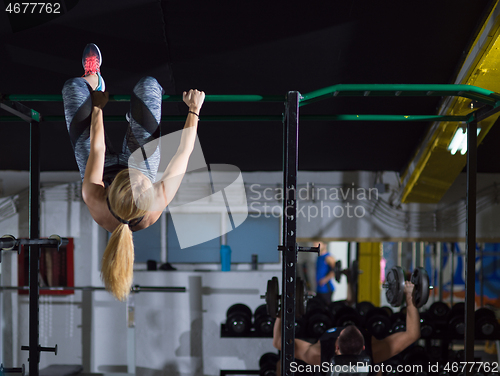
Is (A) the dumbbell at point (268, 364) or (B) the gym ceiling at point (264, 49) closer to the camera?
(B) the gym ceiling at point (264, 49)

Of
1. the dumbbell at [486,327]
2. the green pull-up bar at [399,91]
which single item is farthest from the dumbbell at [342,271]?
the green pull-up bar at [399,91]

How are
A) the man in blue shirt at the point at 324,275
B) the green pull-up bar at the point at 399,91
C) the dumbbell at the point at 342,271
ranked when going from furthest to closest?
the man in blue shirt at the point at 324,275 → the dumbbell at the point at 342,271 → the green pull-up bar at the point at 399,91

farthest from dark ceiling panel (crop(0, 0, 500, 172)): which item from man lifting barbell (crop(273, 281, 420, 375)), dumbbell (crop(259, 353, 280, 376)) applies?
dumbbell (crop(259, 353, 280, 376))

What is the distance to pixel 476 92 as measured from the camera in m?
1.42

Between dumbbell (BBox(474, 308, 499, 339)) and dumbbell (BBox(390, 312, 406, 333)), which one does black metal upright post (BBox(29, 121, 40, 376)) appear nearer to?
dumbbell (BBox(390, 312, 406, 333))

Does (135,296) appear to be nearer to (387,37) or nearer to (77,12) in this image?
(77,12)

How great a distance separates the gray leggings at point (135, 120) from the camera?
1.34 meters

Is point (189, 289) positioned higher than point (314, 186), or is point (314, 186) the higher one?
point (314, 186)

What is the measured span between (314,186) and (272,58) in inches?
76.5

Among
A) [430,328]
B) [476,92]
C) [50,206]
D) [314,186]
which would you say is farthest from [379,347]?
[50,206]

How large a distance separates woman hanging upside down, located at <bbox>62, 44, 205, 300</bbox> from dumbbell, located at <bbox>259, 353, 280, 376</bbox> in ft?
8.17

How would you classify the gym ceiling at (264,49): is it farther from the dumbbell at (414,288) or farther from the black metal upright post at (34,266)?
the dumbbell at (414,288)

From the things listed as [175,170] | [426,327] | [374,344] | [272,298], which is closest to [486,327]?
[426,327]

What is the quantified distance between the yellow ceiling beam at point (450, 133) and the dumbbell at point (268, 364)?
6.57 feet
